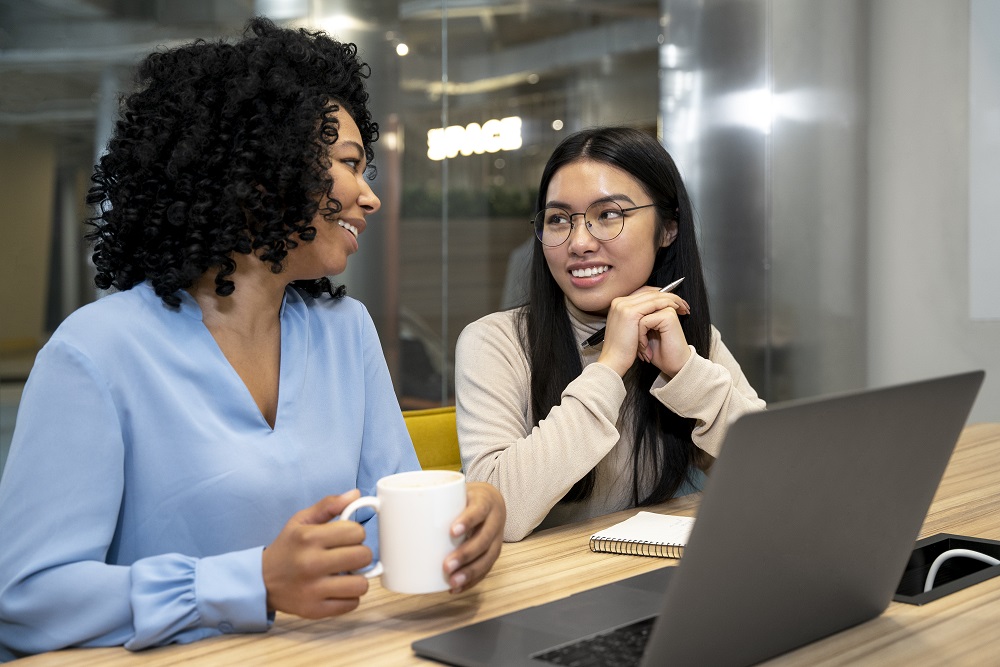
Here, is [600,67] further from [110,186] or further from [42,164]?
[110,186]

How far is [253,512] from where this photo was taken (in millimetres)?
1251

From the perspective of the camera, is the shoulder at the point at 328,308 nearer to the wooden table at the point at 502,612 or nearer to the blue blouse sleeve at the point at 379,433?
the blue blouse sleeve at the point at 379,433

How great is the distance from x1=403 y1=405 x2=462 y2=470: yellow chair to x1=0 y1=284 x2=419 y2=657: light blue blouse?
28 centimetres

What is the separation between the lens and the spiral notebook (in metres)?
1.33

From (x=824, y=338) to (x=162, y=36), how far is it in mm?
3111

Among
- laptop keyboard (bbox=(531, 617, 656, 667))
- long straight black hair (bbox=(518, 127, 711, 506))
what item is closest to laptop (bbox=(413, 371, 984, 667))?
laptop keyboard (bbox=(531, 617, 656, 667))

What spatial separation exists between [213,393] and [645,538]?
0.59 metres

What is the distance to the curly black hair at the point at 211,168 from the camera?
1.29 m

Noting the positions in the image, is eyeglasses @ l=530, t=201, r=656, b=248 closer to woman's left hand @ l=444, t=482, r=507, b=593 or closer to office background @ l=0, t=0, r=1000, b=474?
woman's left hand @ l=444, t=482, r=507, b=593

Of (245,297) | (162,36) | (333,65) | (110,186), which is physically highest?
(162,36)

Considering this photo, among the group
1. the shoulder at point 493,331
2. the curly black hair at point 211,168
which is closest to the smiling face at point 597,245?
the shoulder at point 493,331

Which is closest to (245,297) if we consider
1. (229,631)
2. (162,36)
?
(229,631)

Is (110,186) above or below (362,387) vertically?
above

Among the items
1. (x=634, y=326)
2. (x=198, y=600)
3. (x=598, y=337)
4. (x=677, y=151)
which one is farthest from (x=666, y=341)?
(x=677, y=151)
